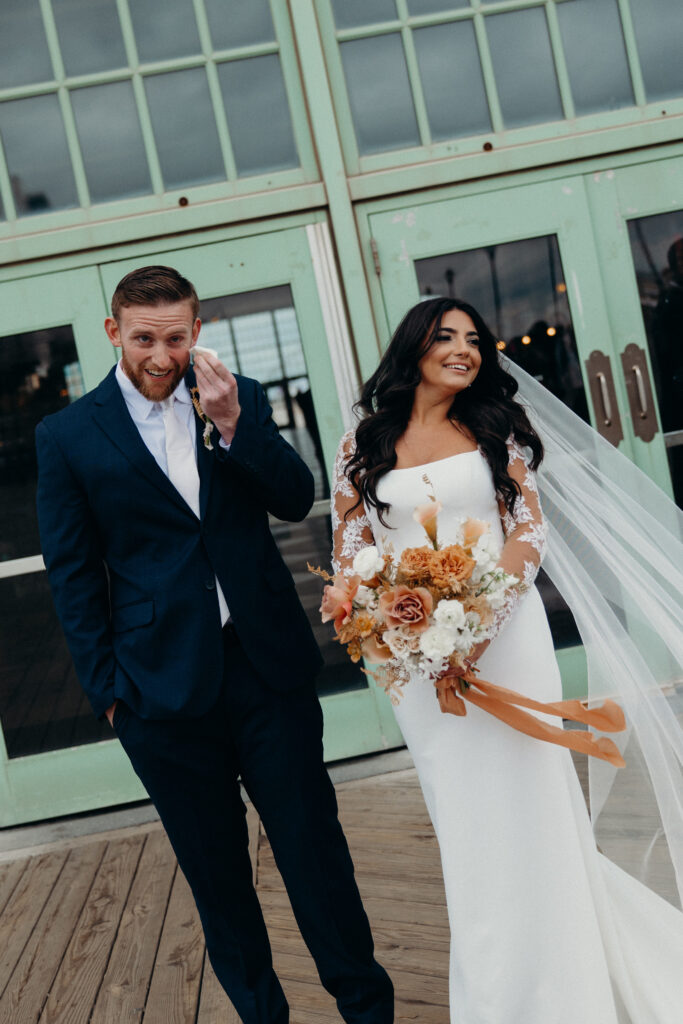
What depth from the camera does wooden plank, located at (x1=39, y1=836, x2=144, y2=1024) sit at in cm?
264

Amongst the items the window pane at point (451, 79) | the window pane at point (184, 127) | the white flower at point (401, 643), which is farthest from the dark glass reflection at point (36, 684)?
the window pane at point (451, 79)

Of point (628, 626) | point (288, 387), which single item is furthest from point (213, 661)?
Answer: point (288, 387)

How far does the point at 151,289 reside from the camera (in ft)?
6.61

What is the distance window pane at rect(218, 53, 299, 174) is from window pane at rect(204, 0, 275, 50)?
0.26 ft

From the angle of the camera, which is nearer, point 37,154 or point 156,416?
point 156,416

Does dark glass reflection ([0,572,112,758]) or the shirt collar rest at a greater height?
the shirt collar

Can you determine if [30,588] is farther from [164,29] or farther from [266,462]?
[164,29]

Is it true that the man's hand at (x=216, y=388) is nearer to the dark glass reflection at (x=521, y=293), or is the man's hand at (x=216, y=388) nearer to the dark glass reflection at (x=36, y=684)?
the dark glass reflection at (x=521, y=293)

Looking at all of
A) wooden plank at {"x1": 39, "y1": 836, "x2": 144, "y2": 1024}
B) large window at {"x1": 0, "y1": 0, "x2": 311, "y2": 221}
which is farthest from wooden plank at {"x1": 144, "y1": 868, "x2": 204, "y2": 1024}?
large window at {"x1": 0, "y1": 0, "x2": 311, "y2": 221}

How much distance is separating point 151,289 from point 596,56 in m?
2.91

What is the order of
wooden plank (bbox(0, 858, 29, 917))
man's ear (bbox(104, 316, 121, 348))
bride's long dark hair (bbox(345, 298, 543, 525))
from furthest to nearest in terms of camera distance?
1. wooden plank (bbox(0, 858, 29, 917))
2. bride's long dark hair (bbox(345, 298, 543, 525))
3. man's ear (bbox(104, 316, 121, 348))

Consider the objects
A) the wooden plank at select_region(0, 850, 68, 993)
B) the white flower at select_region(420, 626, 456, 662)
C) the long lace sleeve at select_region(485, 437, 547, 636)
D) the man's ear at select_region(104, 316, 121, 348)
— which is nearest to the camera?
the white flower at select_region(420, 626, 456, 662)

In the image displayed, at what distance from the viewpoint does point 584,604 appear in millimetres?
2367

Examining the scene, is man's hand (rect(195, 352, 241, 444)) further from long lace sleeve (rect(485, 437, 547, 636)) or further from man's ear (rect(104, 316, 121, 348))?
long lace sleeve (rect(485, 437, 547, 636))
